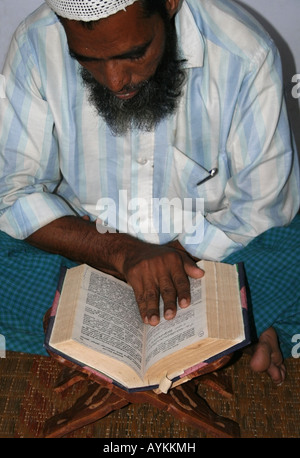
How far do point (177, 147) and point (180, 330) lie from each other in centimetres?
52

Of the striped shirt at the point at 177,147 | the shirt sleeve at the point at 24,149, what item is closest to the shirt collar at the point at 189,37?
the striped shirt at the point at 177,147

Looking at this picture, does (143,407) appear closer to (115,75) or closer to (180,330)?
(180,330)

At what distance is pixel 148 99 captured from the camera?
1.58 meters

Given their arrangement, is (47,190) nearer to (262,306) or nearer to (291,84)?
(262,306)

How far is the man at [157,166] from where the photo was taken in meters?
1.57

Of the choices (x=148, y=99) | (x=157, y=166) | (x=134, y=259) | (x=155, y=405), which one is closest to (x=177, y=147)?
(x=157, y=166)

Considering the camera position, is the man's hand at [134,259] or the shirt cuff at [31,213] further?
the shirt cuff at [31,213]

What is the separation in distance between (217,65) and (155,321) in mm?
620

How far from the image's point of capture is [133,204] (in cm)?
180

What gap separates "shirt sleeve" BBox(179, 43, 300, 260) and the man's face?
183mm

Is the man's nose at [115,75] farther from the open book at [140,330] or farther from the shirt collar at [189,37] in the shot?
the open book at [140,330]

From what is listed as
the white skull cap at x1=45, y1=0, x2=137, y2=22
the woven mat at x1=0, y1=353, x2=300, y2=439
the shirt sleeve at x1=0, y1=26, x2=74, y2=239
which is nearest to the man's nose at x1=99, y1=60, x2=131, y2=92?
the white skull cap at x1=45, y1=0, x2=137, y2=22

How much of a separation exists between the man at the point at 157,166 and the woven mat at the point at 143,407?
6 cm

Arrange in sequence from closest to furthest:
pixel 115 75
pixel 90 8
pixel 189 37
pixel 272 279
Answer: pixel 90 8
pixel 115 75
pixel 189 37
pixel 272 279
